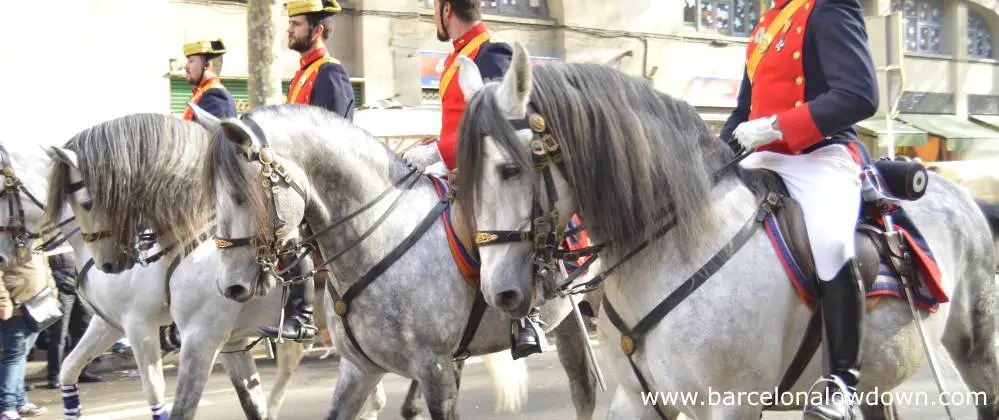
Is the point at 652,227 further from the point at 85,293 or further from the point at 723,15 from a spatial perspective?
the point at 723,15

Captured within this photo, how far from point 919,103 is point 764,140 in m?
25.7

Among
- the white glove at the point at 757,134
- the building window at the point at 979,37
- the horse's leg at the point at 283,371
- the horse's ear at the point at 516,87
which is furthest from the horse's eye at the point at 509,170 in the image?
the building window at the point at 979,37

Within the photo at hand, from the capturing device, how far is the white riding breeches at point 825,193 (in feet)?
11.4

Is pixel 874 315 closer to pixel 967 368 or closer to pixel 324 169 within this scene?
pixel 967 368

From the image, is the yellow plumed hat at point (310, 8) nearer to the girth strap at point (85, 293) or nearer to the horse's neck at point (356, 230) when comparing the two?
the horse's neck at point (356, 230)

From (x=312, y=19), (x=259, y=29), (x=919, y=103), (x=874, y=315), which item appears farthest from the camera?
(x=919, y=103)

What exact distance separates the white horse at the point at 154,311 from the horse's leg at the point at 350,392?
1081 millimetres

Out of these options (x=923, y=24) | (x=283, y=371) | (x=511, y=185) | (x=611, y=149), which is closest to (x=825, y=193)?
(x=611, y=149)

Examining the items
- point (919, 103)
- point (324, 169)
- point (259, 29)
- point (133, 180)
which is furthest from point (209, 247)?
point (919, 103)

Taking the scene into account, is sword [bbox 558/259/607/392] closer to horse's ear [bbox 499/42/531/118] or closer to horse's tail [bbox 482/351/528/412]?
horse's ear [bbox 499/42/531/118]

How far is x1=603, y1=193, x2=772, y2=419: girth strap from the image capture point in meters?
3.41

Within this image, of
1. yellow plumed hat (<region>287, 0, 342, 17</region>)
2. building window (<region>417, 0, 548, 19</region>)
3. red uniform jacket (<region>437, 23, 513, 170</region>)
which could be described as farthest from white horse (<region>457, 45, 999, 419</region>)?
building window (<region>417, 0, 548, 19</region>)

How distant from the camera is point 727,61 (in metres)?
23.2

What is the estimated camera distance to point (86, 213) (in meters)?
5.64
